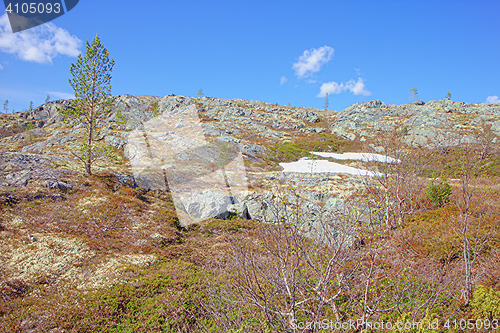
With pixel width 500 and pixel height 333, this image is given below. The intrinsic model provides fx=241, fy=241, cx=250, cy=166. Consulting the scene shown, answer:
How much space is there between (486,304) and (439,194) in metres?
9.41

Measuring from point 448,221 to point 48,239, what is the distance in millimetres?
16211

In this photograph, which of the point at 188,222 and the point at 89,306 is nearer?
the point at 89,306

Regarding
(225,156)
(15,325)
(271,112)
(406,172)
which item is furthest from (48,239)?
(271,112)

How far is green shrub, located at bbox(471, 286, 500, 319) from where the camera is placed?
4.80m

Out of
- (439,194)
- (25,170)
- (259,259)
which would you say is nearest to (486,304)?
(259,259)

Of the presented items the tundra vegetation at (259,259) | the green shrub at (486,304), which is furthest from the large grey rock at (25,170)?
the green shrub at (486,304)

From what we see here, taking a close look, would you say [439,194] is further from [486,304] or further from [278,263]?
[278,263]

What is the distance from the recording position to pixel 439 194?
498 inches

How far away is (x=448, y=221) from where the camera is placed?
995 cm

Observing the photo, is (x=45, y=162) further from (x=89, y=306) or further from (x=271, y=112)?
(x=271, y=112)

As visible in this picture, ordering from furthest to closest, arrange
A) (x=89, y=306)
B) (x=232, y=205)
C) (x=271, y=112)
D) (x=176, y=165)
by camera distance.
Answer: (x=271, y=112), (x=176, y=165), (x=232, y=205), (x=89, y=306)

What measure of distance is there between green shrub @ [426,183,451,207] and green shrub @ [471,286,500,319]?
8869 mm

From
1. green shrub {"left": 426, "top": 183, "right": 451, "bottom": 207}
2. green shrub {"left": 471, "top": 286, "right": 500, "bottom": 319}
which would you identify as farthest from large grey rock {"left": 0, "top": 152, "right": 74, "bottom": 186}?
green shrub {"left": 426, "top": 183, "right": 451, "bottom": 207}

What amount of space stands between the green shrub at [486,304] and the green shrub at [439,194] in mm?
8869
